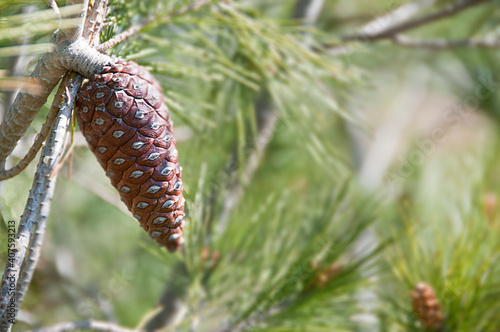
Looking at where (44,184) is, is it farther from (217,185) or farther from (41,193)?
(217,185)

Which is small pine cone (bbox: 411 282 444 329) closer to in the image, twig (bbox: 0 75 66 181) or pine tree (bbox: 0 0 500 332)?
pine tree (bbox: 0 0 500 332)

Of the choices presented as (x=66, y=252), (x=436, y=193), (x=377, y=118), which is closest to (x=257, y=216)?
(x=66, y=252)

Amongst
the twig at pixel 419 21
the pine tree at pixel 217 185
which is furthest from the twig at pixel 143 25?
the twig at pixel 419 21

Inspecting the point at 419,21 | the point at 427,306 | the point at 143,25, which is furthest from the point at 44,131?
the point at 419,21

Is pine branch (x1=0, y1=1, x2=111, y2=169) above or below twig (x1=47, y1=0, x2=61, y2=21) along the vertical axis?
below

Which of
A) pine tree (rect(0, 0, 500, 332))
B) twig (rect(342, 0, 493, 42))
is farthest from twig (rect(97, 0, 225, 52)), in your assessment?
twig (rect(342, 0, 493, 42))

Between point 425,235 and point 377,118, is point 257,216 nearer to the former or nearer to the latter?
point 425,235

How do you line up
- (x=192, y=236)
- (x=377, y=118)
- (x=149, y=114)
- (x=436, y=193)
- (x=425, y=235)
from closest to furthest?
1. (x=149, y=114)
2. (x=192, y=236)
3. (x=425, y=235)
4. (x=436, y=193)
5. (x=377, y=118)
